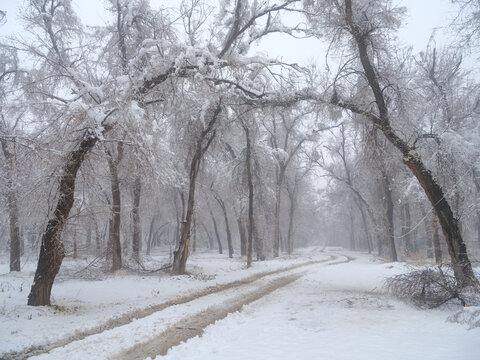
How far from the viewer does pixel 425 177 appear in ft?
28.0

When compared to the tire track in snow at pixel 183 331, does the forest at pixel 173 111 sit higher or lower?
higher

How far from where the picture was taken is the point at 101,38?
11.4 meters

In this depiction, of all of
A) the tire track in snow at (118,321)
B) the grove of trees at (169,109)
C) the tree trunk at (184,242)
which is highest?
the grove of trees at (169,109)

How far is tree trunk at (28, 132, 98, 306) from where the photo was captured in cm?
709

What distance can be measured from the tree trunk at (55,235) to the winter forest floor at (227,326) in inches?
16.0

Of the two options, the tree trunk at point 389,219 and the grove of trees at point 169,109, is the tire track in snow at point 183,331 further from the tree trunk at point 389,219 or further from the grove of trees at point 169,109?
the tree trunk at point 389,219

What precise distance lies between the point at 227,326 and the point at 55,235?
14.6 feet

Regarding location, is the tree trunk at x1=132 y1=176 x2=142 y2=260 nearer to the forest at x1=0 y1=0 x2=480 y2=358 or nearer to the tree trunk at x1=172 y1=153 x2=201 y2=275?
the forest at x1=0 y1=0 x2=480 y2=358

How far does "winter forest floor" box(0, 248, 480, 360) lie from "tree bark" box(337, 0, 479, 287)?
1.51 metres

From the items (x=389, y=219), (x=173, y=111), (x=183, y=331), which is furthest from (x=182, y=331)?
(x=389, y=219)

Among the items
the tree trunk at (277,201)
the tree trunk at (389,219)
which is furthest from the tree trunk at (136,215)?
→ the tree trunk at (389,219)

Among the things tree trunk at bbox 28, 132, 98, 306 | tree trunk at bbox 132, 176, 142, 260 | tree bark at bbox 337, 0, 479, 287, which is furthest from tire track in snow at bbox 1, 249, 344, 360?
tree bark at bbox 337, 0, 479, 287

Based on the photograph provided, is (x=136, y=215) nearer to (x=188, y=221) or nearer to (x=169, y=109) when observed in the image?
(x=188, y=221)

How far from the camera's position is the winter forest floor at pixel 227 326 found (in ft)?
15.1
